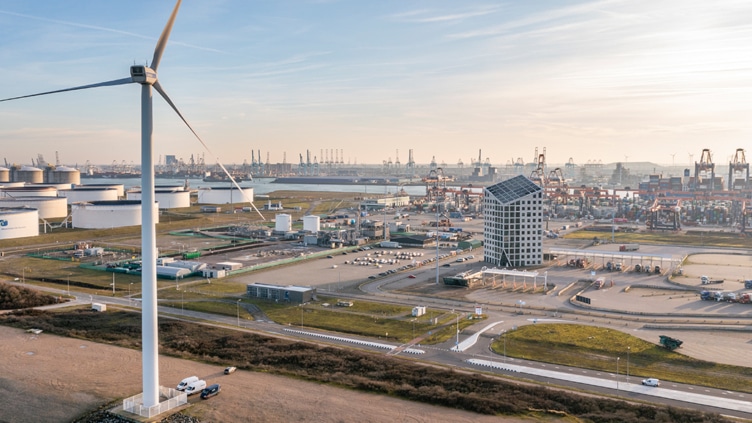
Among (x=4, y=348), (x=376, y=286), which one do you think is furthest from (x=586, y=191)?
(x=4, y=348)

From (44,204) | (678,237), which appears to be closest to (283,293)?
(678,237)

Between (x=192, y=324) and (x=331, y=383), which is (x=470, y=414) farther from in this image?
(x=192, y=324)

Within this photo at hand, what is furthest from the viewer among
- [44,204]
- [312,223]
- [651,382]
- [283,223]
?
[44,204]

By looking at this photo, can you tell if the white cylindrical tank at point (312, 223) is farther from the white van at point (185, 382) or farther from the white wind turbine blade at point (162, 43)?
the white wind turbine blade at point (162, 43)

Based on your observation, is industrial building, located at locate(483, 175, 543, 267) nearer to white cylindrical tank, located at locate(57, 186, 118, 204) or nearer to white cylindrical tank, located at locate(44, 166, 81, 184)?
white cylindrical tank, located at locate(57, 186, 118, 204)

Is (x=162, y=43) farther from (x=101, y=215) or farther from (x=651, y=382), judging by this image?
(x=101, y=215)

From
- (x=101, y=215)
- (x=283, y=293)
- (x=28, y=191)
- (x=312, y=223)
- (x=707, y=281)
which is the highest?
(x=28, y=191)

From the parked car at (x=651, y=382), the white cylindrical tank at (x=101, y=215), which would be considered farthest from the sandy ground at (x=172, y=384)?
the white cylindrical tank at (x=101, y=215)
